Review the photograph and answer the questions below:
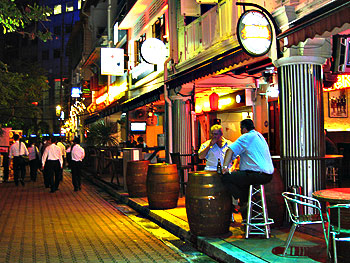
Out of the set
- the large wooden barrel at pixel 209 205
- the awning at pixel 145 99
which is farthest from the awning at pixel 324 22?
→ the awning at pixel 145 99

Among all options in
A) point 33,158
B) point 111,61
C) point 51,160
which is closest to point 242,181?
point 51,160

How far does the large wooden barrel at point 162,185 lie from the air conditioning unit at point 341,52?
4180mm

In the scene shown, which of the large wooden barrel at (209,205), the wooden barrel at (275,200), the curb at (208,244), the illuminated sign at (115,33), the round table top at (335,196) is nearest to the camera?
the round table top at (335,196)

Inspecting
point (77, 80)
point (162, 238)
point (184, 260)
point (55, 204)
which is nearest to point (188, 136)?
point (55, 204)

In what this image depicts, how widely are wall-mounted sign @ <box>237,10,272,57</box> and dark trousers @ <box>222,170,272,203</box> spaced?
8.85 ft

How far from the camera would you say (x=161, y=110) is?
24984mm

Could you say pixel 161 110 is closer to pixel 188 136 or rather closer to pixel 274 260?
pixel 188 136

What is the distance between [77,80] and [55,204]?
130ft

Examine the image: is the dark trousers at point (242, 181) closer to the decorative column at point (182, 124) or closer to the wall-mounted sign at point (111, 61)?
the decorative column at point (182, 124)

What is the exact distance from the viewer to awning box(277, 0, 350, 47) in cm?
620

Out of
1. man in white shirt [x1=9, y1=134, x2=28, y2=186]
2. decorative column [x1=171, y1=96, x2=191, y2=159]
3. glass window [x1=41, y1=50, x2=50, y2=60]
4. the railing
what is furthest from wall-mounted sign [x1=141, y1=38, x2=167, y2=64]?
glass window [x1=41, y1=50, x2=50, y2=60]

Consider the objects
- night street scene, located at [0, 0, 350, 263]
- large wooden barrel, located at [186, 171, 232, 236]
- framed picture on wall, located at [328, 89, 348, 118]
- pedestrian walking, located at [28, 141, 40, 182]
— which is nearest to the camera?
night street scene, located at [0, 0, 350, 263]

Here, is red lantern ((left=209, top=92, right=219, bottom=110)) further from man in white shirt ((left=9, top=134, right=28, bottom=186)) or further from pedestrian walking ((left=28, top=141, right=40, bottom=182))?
pedestrian walking ((left=28, top=141, right=40, bottom=182))

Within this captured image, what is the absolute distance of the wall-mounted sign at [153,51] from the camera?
55.6 ft
